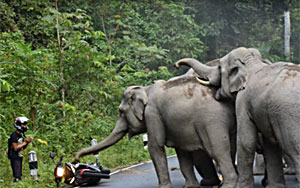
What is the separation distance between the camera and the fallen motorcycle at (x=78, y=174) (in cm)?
1267

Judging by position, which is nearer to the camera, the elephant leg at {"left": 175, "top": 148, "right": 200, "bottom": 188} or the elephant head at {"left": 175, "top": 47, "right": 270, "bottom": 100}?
the elephant head at {"left": 175, "top": 47, "right": 270, "bottom": 100}

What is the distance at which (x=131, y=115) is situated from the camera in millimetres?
12516

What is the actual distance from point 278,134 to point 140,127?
12.5 feet

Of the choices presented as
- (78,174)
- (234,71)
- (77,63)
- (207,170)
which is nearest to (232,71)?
(234,71)

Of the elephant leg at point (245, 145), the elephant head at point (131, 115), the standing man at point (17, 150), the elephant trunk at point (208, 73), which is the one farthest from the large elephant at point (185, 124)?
the standing man at point (17, 150)

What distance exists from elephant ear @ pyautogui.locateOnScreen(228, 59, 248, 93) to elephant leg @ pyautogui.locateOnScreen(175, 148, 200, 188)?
194 cm

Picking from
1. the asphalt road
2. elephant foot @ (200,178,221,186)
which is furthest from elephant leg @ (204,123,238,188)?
elephant foot @ (200,178,221,186)

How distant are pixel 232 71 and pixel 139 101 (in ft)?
6.79

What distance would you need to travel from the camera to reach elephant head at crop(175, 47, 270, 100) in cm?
1053

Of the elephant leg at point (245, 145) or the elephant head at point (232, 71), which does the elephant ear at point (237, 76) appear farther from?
the elephant leg at point (245, 145)

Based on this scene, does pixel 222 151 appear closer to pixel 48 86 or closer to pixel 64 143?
pixel 64 143

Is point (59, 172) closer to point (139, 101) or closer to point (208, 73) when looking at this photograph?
point (139, 101)

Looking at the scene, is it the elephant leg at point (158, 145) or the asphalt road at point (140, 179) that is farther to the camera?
the asphalt road at point (140, 179)

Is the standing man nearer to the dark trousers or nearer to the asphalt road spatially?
the dark trousers
